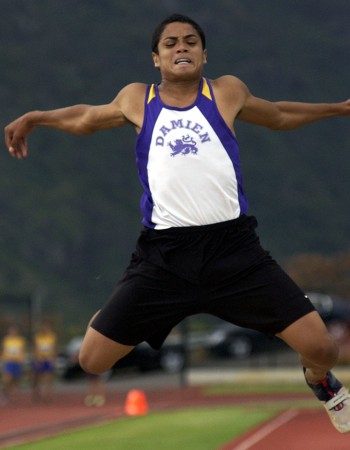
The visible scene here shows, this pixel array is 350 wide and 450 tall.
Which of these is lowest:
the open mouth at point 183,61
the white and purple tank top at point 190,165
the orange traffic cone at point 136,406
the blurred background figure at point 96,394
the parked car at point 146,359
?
the parked car at point 146,359

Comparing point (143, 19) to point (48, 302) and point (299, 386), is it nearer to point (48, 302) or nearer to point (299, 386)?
point (48, 302)

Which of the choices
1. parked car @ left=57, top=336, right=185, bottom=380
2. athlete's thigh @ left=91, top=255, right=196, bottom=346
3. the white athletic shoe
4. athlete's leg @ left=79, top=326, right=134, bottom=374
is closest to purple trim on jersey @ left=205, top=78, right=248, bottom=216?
athlete's thigh @ left=91, top=255, right=196, bottom=346

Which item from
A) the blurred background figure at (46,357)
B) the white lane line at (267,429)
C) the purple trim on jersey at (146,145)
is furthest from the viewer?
the blurred background figure at (46,357)

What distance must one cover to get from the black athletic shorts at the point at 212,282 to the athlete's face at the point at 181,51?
89 centimetres

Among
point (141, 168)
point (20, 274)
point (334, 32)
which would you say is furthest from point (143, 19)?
point (141, 168)

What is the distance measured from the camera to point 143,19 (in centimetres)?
10525

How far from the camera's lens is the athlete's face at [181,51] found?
7.31 meters

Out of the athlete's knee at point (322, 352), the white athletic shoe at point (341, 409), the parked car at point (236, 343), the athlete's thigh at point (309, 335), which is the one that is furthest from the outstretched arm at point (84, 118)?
the parked car at point (236, 343)

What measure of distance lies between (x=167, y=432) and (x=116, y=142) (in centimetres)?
7778

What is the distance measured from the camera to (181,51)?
7316 millimetres

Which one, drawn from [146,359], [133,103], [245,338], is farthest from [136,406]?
[133,103]

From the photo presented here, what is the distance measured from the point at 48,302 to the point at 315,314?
222 ft

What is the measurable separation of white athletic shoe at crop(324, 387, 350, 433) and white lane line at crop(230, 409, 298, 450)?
21.3ft

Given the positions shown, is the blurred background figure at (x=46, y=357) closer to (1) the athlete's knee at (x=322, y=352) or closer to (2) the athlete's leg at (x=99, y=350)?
(2) the athlete's leg at (x=99, y=350)
